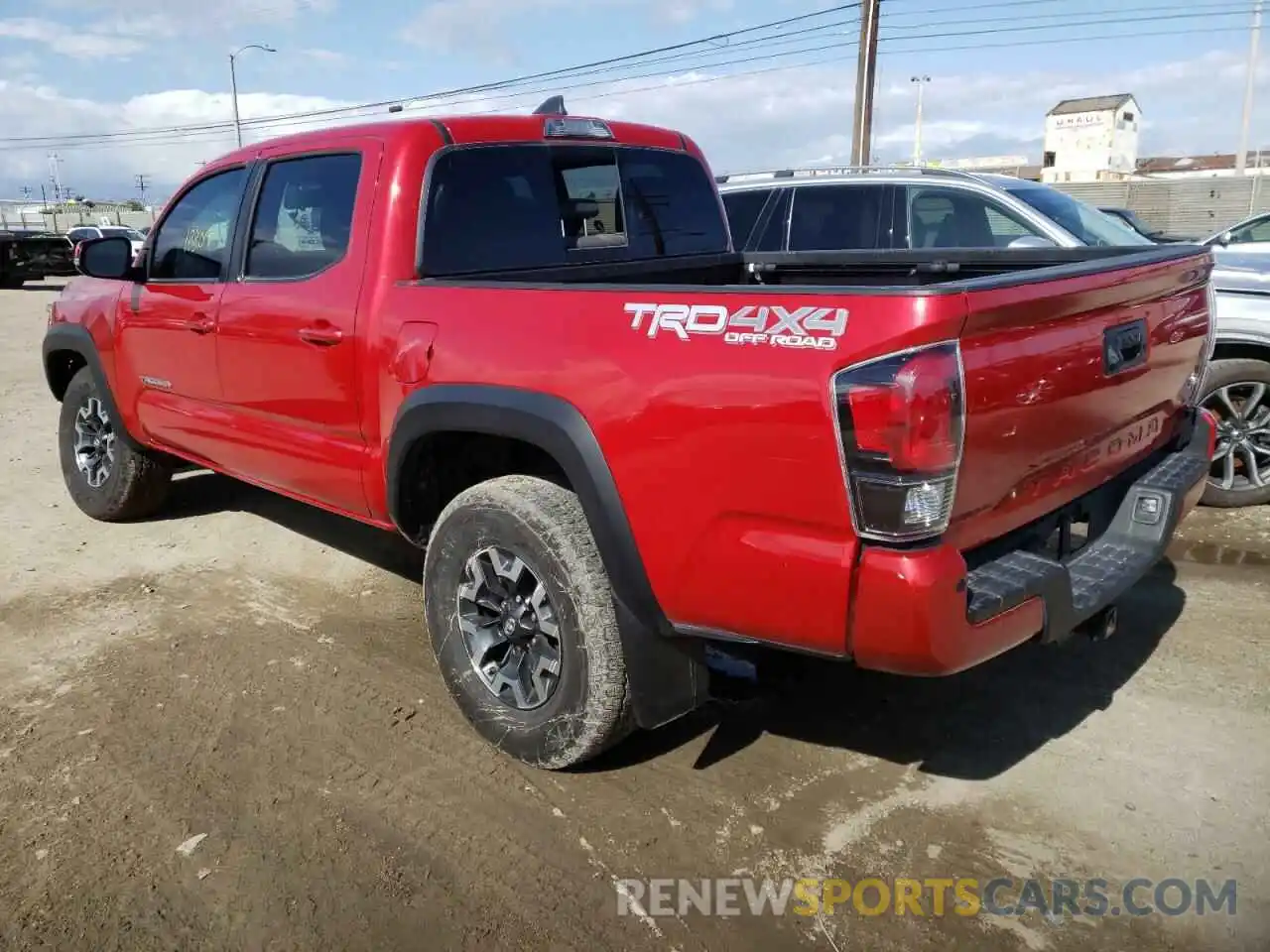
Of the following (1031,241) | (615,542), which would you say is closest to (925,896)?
(615,542)

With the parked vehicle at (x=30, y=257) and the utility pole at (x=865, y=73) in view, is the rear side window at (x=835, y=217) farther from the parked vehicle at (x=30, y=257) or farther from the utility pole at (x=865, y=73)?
the parked vehicle at (x=30, y=257)

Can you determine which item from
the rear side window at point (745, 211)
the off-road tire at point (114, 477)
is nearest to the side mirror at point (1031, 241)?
the rear side window at point (745, 211)

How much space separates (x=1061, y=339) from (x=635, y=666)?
1.37 meters

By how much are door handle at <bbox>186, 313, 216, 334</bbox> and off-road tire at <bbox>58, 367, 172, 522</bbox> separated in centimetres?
121

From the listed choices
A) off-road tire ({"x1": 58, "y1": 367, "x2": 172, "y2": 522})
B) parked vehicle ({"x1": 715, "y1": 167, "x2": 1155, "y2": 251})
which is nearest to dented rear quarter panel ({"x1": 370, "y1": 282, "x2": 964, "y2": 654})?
off-road tire ({"x1": 58, "y1": 367, "x2": 172, "y2": 522})

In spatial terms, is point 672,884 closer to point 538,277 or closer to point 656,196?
point 538,277

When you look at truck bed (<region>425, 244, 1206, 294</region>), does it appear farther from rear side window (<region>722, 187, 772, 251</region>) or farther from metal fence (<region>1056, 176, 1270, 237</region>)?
metal fence (<region>1056, 176, 1270, 237</region>)

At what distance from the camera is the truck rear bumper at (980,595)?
85.6 inches

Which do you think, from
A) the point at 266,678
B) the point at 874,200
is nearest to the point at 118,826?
the point at 266,678

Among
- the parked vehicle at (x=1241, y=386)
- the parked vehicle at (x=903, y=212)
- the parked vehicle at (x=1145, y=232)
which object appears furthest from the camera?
the parked vehicle at (x=1145, y=232)

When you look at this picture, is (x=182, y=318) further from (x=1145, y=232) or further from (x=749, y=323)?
(x=1145, y=232)

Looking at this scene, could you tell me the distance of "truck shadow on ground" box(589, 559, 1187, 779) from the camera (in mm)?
3166

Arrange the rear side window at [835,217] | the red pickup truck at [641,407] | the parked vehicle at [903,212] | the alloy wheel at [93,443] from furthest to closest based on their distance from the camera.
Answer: the rear side window at [835,217], the parked vehicle at [903,212], the alloy wheel at [93,443], the red pickup truck at [641,407]

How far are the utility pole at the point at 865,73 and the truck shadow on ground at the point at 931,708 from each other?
53.2ft
